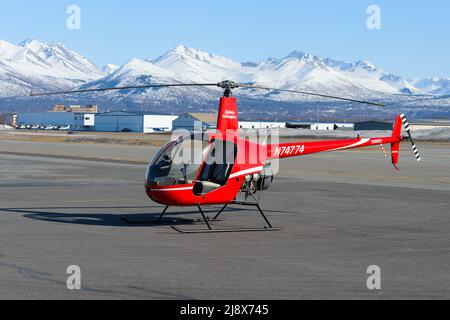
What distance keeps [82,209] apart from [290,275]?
1035cm

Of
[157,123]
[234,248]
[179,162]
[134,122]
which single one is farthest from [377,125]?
[234,248]

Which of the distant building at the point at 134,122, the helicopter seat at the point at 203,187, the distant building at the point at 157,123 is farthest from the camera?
the distant building at the point at 134,122

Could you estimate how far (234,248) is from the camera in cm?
1436

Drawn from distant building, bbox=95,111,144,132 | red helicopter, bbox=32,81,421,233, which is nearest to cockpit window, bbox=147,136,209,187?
red helicopter, bbox=32,81,421,233

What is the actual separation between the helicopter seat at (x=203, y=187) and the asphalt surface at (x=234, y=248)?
1120 mm

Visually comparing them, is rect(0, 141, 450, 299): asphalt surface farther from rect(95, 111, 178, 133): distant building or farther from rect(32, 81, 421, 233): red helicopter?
rect(95, 111, 178, 133): distant building

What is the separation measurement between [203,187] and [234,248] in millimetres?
2603

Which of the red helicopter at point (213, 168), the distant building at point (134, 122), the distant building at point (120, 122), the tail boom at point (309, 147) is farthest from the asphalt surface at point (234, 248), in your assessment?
the distant building at point (120, 122)

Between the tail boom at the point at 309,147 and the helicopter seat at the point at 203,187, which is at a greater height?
the tail boom at the point at 309,147

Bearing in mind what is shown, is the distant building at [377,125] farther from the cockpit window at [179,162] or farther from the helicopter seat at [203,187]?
the cockpit window at [179,162]

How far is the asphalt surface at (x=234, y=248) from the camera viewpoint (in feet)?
35.6

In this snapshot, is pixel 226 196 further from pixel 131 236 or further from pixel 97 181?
pixel 97 181

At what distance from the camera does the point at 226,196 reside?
675 inches
